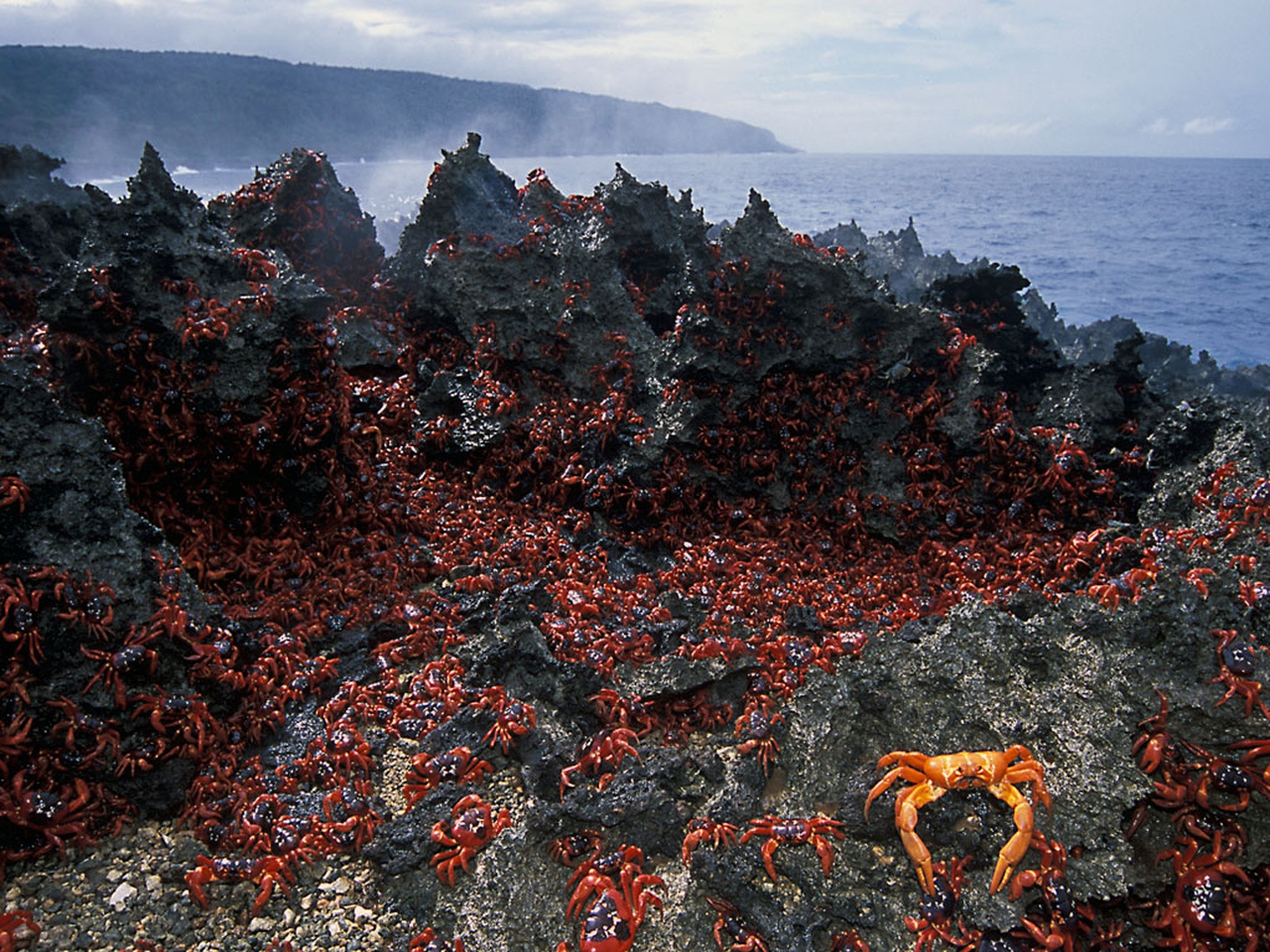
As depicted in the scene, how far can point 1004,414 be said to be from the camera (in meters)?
7.68

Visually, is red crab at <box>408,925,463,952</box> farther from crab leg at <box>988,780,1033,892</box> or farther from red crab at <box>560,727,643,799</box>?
crab leg at <box>988,780,1033,892</box>

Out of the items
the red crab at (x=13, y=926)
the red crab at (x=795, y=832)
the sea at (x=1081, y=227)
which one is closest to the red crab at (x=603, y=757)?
the red crab at (x=795, y=832)

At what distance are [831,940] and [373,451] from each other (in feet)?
21.7

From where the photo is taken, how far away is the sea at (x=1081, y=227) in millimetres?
39219

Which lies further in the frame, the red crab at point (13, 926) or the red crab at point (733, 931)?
the red crab at point (733, 931)

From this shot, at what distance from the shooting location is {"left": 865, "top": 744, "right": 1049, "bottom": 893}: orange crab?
3.69 metres

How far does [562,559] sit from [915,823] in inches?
160

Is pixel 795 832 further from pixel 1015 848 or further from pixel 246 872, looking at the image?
pixel 246 872

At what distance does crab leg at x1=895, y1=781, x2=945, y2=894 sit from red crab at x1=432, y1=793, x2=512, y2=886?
220 centimetres

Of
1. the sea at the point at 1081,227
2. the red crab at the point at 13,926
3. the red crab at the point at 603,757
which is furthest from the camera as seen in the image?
the sea at the point at 1081,227

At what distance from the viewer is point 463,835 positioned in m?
4.12

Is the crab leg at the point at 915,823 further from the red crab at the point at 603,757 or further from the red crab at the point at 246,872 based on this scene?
the red crab at the point at 246,872

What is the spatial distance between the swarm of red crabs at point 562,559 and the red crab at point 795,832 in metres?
0.03

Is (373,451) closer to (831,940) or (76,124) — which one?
(831,940)
